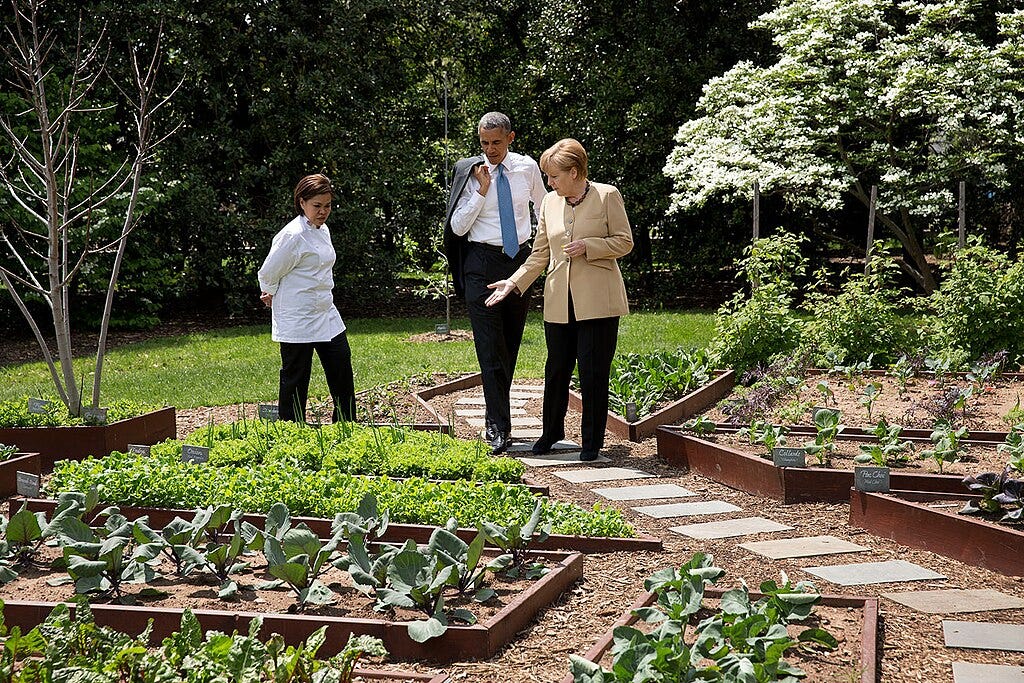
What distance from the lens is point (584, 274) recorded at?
21.4ft

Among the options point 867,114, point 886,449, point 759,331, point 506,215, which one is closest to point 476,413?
point 506,215

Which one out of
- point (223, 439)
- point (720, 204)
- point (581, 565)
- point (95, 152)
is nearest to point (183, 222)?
point (95, 152)

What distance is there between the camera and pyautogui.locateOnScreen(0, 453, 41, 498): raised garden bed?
555cm

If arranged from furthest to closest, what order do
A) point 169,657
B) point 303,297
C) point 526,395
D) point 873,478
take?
point 526,395
point 303,297
point 873,478
point 169,657

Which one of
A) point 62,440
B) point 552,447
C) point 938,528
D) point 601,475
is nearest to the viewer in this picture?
point 938,528

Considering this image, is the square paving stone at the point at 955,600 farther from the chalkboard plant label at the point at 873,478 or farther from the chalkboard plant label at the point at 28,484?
the chalkboard plant label at the point at 28,484

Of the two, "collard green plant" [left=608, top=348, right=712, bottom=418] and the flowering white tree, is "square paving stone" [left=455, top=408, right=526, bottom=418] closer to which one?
"collard green plant" [left=608, top=348, right=712, bottom=418]

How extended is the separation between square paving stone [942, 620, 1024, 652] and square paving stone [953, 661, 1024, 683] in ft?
0.64

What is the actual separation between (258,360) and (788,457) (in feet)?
23.1

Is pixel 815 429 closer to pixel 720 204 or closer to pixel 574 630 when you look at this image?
pixel 574 630

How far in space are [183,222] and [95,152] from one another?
1.64 metres

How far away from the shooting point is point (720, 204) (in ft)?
54.5

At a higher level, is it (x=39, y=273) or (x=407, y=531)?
(x=39, y=273)

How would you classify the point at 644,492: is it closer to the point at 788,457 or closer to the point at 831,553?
the point at 788,457
